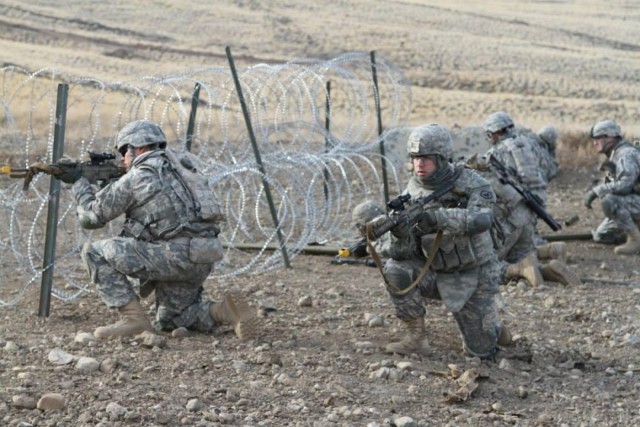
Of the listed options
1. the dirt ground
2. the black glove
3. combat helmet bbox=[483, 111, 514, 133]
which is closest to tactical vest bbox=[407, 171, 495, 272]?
the dirt ground

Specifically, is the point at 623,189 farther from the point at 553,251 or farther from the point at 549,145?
the point at 553,251

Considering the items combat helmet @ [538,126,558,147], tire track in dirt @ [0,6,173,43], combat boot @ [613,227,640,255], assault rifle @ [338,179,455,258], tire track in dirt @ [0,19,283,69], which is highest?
assault rifle @ [338,179,455,258]

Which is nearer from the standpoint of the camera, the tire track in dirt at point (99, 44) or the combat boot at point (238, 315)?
the combat boot at point (238, 315)

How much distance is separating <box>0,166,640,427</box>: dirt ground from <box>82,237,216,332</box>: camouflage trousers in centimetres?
15

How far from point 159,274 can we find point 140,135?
78cm

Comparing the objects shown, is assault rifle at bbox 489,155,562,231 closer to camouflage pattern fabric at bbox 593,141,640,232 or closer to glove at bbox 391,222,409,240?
camouflage pattern fabric at bbox 593,141,640,232

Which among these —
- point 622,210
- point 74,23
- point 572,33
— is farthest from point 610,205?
point 572,33

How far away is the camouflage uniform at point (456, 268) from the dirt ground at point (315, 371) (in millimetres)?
Answer: 225

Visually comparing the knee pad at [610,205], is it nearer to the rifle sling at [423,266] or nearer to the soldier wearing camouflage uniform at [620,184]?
the soldier wearing camouflage uniform at [620,184]

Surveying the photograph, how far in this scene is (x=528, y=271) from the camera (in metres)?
9.14

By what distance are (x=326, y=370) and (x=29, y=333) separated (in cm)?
177

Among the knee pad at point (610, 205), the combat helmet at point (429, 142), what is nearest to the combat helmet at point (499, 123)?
the knee pad at point (610, 205)

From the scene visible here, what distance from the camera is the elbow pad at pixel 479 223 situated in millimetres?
6262

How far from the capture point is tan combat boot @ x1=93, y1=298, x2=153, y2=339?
6.59 m
